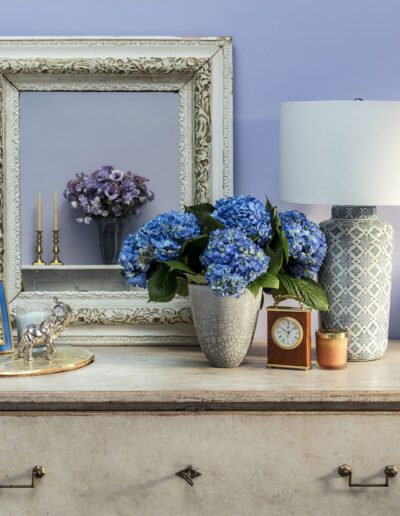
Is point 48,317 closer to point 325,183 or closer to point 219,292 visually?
point 219,292

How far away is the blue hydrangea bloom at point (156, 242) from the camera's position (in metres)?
1.87

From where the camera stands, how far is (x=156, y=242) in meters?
1.88

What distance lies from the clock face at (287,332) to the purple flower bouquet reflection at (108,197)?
0.51m

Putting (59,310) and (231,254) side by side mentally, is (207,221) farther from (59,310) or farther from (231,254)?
(59,310)

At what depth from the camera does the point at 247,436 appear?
1733mm

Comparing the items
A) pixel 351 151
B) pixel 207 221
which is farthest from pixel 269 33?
pixel 207 221

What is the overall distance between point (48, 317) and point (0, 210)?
338 mm

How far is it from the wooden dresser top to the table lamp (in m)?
0.15

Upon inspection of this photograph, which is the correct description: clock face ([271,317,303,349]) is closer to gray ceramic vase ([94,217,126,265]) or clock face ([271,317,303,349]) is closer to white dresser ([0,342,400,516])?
white dresser ([0,342,400,516])

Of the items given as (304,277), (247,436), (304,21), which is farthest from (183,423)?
(304,21)

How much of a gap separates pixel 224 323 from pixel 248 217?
24 cm

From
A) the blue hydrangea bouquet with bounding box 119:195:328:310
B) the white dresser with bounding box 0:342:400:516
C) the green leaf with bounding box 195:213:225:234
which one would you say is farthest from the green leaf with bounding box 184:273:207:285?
the white dresser with bounding box 0:342:400:516

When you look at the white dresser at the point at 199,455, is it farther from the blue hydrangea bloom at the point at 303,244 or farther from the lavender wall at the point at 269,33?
the lavender wall at the point at 269,33

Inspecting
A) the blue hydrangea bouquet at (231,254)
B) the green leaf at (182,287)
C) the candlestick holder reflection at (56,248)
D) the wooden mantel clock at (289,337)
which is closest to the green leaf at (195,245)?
the blue hydrangea bouquet at (231,254)
